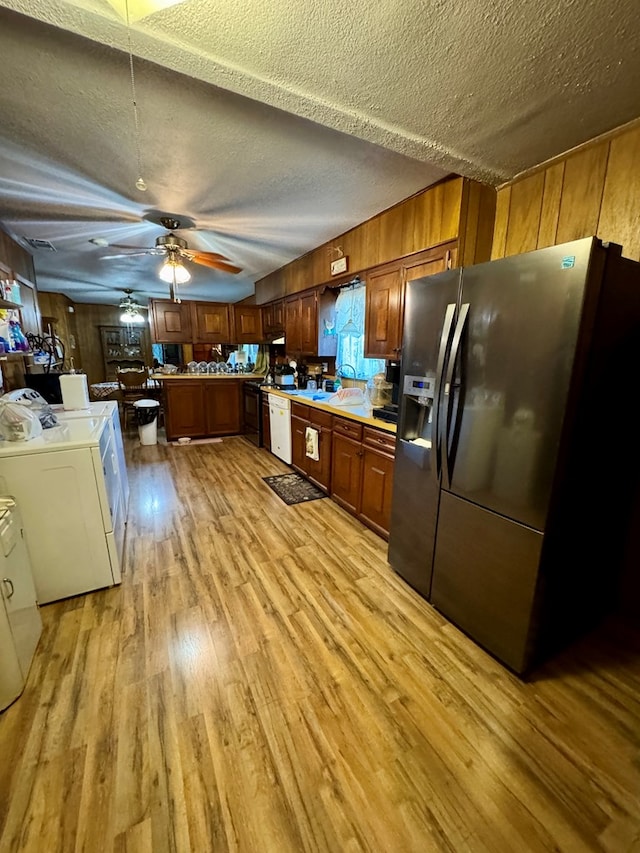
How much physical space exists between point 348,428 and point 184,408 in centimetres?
327

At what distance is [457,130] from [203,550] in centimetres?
289

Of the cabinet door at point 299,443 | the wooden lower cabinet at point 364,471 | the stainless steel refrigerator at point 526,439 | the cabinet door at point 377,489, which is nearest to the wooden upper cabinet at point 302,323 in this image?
the cabinet door at point 299,443

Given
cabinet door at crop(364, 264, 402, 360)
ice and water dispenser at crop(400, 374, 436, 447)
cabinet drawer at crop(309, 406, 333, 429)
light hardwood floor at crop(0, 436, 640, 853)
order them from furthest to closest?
1. cabinet drawer at crop(309, 406, 333, 429)
2. cabinet door at crop(364, 264, 402, 360)
3. ice and water dispenser at crop(400, 374, 436, 447)
4. light hardwood floor at crop(0, 436, 640, 853)

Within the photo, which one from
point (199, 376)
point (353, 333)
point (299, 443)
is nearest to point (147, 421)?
point (199, 376)

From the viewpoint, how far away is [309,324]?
→ 404 cm

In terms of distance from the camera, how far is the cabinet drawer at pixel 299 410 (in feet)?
11.7

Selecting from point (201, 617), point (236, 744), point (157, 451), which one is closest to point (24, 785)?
point (236, 744)

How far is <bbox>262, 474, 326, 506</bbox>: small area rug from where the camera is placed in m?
3.33

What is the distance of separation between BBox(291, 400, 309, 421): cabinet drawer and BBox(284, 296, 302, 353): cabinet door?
2.77 ft

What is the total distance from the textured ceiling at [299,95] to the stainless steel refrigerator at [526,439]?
0.66 m

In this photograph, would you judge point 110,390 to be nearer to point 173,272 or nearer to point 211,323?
point 211,323

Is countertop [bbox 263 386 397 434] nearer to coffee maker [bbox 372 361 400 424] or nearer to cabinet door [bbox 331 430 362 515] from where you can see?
coffee maker [bbox 372 361 400 424]

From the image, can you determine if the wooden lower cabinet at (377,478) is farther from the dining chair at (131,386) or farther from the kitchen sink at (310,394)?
the dining chair at (131,386)

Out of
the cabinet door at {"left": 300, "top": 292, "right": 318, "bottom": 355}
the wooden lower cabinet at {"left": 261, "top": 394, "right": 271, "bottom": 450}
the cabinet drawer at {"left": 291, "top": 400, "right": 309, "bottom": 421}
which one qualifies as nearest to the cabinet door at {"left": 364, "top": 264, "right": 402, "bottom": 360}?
the cabinet drawer at {"left": 291, "top": 400, "right": 309, "bottom": 421}
